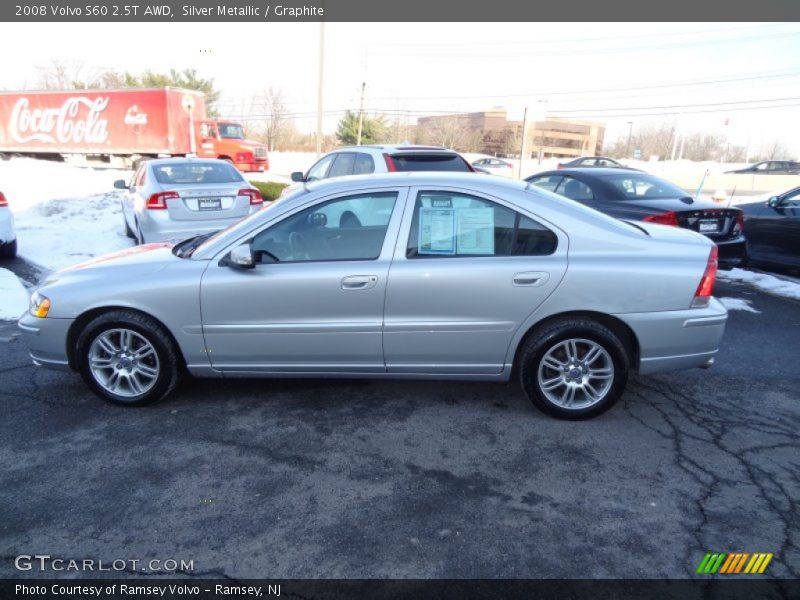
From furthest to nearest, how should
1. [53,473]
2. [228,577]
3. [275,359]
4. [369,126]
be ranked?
[369,126] < [275,359] < [53,473] < [228,577]

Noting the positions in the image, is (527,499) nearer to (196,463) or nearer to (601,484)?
(601,484)

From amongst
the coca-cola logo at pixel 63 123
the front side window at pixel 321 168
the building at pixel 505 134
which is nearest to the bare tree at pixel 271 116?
the building at pixel 505 134

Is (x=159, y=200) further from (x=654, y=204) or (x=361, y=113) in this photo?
(x=361, y=113)

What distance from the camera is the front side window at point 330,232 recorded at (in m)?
3.83

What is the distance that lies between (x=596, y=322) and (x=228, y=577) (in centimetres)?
266

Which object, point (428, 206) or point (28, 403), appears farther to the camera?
point (28, 403)

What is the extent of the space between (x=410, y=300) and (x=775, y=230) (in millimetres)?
7216

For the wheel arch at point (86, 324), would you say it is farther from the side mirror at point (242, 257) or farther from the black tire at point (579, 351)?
the black tire at point (579, 351)

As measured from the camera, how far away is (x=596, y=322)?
3.74m

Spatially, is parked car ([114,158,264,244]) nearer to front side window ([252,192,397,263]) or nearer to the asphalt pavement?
the asphalt pavement

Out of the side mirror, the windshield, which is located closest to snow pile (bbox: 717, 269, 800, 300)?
the side mirror

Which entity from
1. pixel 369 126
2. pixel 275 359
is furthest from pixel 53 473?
pixel 369 126

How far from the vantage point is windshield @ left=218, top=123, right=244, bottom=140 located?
2616cm

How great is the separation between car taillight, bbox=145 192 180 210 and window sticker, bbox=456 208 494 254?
17.9 feet
